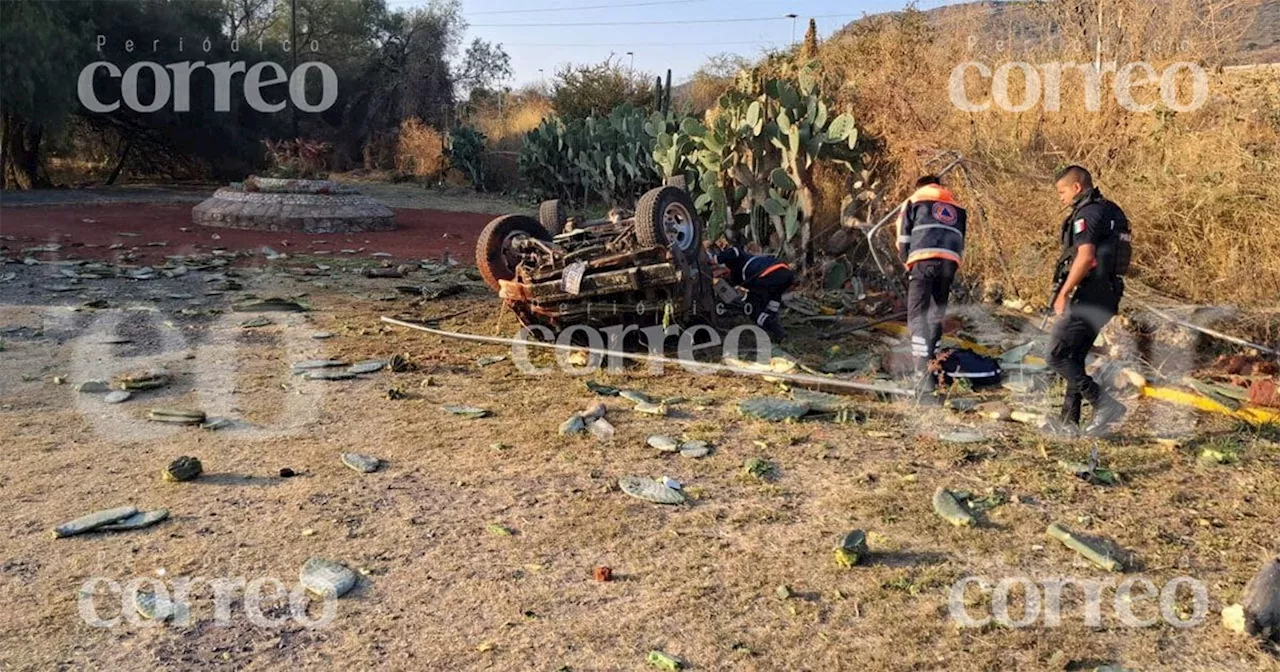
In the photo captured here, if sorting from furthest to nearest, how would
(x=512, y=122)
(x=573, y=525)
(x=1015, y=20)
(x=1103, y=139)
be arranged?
(x=512, y=122) → (x=1015, y=20) → (x=1103, y=139) → (x=573, y=525)

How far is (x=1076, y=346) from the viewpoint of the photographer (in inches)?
203

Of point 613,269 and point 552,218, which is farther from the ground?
point 552,218

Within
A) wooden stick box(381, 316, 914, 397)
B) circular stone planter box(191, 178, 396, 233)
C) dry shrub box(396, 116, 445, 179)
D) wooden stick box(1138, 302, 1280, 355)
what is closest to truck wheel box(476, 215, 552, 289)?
wooden stick box(381, 316, 914, 397)

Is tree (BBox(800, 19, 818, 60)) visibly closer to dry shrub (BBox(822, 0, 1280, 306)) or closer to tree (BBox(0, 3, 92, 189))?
dry shrub (BBox(822, 0, 1280, 306))

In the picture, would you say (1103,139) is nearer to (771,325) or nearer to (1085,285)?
(771,325)

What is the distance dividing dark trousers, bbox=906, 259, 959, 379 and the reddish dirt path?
27.1 ft

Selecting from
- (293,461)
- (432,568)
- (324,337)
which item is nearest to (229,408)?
(293,461)

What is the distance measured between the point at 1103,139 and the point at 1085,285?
4172mm

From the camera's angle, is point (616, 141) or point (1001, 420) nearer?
point (1001, 420)

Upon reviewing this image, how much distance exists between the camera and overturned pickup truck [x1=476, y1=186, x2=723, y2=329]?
661cm

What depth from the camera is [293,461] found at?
16.1ft

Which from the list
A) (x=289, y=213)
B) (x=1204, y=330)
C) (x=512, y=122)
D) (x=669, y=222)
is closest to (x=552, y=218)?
(x=669, y=222)

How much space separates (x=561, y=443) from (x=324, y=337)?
346 centimetres

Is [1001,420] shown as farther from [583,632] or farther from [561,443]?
[583,632]
